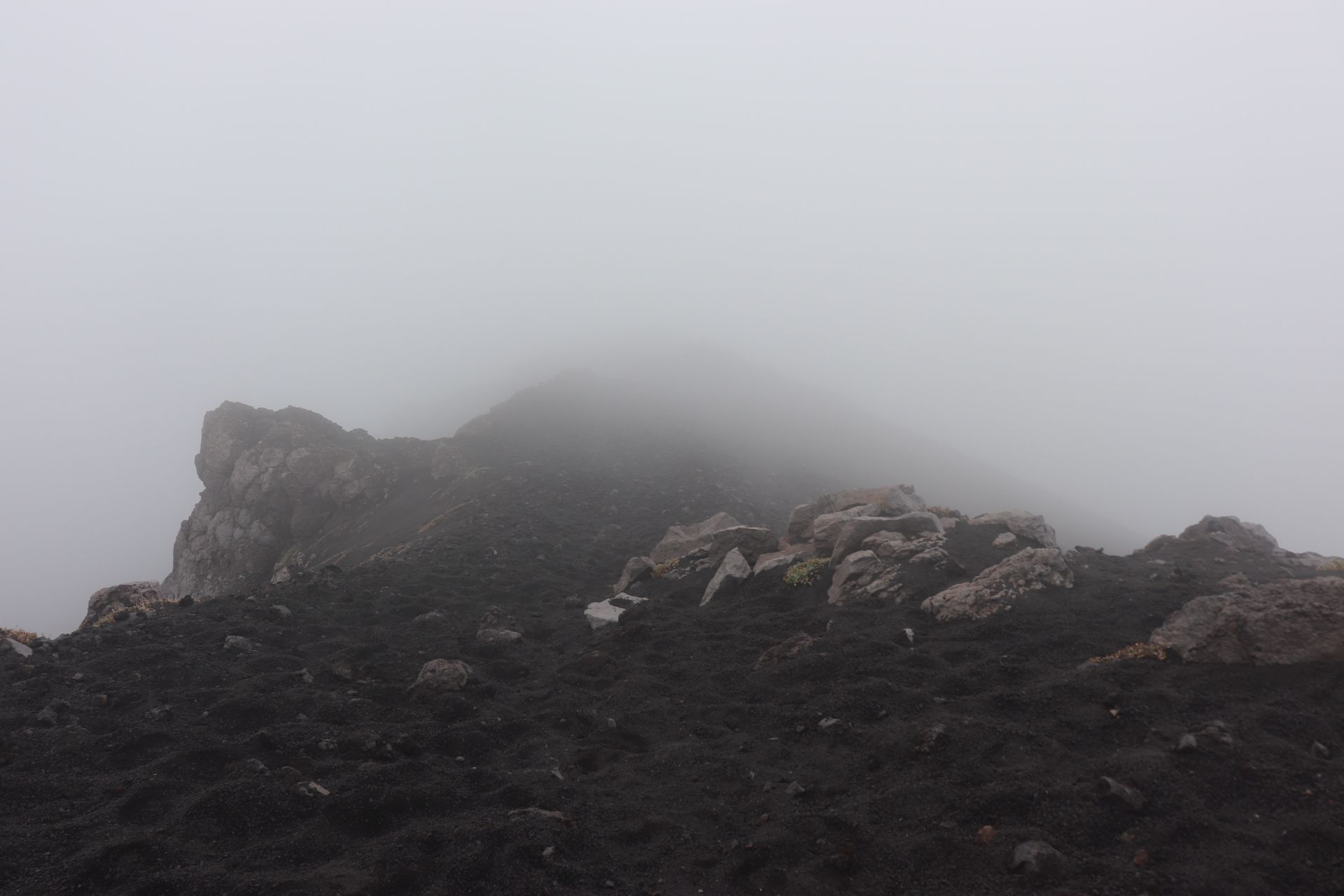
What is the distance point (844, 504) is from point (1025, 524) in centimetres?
604

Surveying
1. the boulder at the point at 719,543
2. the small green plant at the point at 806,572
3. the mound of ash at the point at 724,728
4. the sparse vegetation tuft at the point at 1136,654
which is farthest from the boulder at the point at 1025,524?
the sparse vegetation tuft at the point at 1136,654

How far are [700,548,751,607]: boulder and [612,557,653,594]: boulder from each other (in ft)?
9.32

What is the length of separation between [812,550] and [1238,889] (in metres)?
14.0

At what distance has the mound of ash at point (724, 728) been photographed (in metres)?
7.21

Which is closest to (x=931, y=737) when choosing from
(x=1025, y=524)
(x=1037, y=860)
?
(x=1037, y=860)

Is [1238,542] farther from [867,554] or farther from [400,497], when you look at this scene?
[400,497]

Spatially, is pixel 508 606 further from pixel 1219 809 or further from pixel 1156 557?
pixel 1156 557

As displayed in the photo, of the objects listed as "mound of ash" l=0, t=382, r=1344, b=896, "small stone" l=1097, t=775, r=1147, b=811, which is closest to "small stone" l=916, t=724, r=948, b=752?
"mound of ash" l=0, t=382, r=1344, b=896

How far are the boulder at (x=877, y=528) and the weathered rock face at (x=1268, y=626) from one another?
7899 mm

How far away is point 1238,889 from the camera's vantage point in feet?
19.0

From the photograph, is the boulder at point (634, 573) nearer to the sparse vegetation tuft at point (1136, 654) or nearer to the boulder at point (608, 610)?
the boulder at point (608, 610)

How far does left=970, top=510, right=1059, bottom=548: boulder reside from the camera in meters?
18.5

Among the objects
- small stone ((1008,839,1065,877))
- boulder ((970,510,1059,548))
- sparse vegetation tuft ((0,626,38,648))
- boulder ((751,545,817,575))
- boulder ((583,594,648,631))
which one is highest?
boulder ((970,510,1059,548))

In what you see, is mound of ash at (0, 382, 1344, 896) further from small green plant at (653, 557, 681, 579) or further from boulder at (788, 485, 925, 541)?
boulder at (788, 485, 925, 541)
